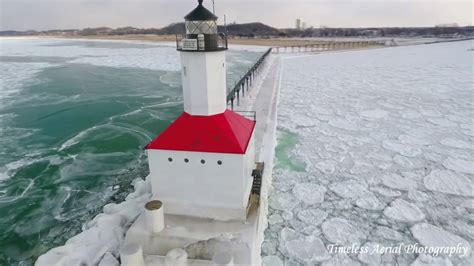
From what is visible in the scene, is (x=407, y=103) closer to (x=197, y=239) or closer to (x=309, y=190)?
(x=309, y=190)

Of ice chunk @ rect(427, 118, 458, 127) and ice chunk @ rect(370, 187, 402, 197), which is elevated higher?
ice chunk @ rect(427, 118, 458, 127)

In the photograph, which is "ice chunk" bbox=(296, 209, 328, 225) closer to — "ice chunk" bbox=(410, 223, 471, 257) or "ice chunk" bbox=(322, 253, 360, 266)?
"ice chunk" bbox=(322, 253, 360, 266)

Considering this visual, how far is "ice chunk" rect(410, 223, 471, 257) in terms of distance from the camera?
524cm

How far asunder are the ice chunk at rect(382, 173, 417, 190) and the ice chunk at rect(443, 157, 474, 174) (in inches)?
60.1

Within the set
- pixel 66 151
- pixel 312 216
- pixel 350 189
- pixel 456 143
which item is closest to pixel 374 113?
pixel 456 143

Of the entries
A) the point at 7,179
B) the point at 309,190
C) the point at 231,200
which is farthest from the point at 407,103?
the point at 7,179

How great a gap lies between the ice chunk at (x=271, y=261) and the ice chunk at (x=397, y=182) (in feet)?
12.1

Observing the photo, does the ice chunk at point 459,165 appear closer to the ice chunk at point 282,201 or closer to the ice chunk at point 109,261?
the ice chunk at point 282,201

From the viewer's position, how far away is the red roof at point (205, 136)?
5020 mm

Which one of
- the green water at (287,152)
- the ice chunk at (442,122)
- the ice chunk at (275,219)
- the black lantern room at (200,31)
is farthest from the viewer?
the ice chunk at (442,122)

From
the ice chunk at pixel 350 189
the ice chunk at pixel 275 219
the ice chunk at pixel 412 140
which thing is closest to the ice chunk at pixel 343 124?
the ice chunk at pixel 412 140

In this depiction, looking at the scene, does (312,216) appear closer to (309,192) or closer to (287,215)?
(287,215)

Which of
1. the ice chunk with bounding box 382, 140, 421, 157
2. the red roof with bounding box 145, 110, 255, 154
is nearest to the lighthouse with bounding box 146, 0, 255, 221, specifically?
the red roof with bounding box 145, 110, 255, 154

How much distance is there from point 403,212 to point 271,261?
3.08m
